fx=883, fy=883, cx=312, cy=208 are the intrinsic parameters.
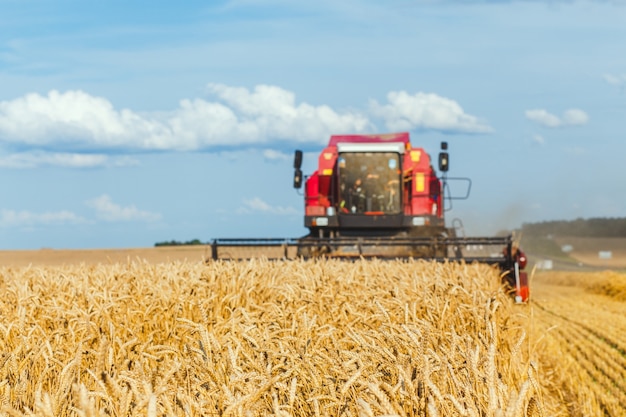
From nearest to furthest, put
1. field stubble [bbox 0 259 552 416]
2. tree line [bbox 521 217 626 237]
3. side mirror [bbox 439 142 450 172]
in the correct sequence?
field stubble [bbox 0 259 552 416] → side mirror [bbox 439 142 450 172] → tree line [bbox 521 217 626 237]

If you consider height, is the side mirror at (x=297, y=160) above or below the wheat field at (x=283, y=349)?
above

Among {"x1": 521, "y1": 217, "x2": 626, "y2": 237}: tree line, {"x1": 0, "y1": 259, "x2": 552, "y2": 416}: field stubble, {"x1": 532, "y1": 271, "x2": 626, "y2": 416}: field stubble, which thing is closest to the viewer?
{"x1": 0, "y1": 259, "x2": 552, "y2": 416}: field stubble

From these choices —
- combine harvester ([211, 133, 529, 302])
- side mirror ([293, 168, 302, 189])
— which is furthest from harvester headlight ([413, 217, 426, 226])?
side mirror ([293, 168, 302, 189])

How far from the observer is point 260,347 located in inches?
150

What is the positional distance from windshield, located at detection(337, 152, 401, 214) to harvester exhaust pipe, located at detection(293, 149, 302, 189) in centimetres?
87

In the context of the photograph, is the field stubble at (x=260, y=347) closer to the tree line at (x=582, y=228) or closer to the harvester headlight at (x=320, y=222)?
the harvester headlight at (x=320, y=222)

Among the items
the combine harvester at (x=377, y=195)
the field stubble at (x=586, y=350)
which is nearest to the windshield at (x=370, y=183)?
the combine harvester at (x=377, y=195)

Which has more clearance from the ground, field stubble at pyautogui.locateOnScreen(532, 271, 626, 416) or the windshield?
the windshield

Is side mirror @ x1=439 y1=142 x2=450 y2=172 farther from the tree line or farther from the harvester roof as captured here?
the tree line

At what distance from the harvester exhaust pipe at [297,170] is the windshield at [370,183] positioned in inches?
34.2

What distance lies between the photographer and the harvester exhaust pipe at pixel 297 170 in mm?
18328

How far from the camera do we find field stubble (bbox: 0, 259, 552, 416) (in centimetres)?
287

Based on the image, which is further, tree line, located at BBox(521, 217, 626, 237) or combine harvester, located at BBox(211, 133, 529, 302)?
tree line, located at BBox(521, 217, 626, 237)

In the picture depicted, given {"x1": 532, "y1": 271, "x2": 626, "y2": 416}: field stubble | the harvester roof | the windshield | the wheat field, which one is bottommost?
{"x1": 532, "y1": 271, "x2": 626, "y2": 416}: field stubble
